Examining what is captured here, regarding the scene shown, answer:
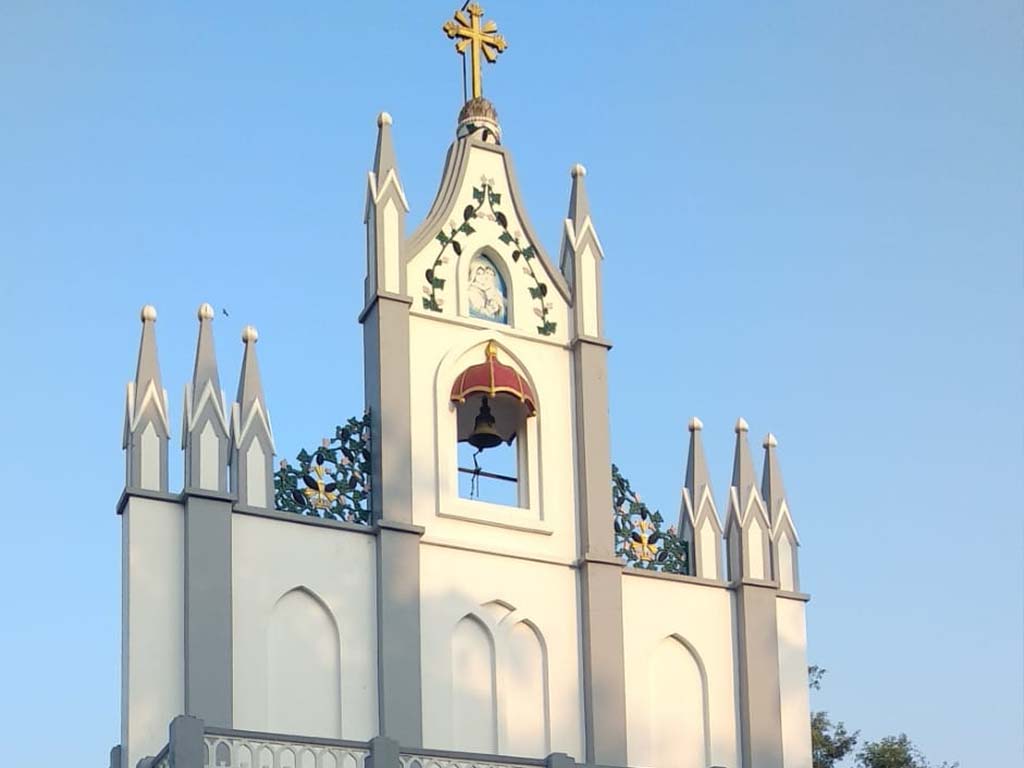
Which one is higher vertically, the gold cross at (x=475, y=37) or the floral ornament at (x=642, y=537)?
the gold cross at (x=475, y=37)

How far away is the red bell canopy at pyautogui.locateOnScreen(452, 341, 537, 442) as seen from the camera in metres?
28.9

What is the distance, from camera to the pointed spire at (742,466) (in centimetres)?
3009

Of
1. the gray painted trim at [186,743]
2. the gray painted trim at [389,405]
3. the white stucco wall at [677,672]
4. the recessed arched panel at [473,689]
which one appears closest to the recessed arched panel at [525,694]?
the recessed arched panel at [473,689]

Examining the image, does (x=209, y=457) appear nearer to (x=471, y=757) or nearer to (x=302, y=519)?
(x=302, y=519)

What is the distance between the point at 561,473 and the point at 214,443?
4.33 metres

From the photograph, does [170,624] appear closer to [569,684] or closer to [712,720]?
[569,684]

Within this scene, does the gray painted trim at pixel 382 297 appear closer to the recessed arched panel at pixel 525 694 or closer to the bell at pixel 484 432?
the bell at pixel 484 432

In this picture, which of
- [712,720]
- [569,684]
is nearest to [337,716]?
[569,684]

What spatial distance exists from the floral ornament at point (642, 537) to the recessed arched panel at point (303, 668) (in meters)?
4.02

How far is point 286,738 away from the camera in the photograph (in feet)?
81.7

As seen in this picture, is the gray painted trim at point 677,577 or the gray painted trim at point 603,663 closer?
the gray painted trim at point 603,663

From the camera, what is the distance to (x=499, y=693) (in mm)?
27828

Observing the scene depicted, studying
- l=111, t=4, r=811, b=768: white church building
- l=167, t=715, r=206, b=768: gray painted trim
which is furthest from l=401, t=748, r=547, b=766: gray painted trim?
l=167, t=715, r=206, b=768: gray painted trim

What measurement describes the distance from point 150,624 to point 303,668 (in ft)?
5.81
